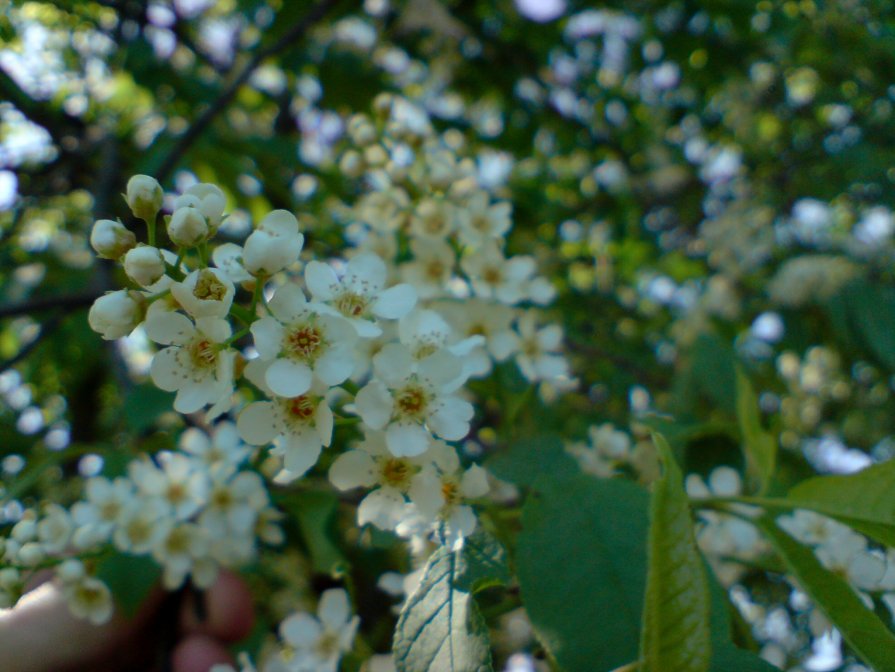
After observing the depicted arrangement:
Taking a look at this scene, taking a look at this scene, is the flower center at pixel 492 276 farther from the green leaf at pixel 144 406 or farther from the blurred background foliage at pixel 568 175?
the green leaf at pixel 144 406

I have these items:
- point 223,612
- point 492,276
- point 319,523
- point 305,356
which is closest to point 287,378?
point 305,356

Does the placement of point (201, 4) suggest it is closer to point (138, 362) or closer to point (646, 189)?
point (138, 362)

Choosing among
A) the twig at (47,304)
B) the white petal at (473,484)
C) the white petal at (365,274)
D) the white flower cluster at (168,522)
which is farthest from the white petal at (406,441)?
the twig at (47,304)

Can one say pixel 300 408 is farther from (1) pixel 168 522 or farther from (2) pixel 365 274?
(1) pixel 168 522

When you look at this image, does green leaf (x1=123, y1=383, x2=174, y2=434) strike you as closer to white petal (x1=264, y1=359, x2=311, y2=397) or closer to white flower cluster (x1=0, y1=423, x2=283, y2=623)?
white flower cluster (x1=0, y1=423, x2=283, y2=623)

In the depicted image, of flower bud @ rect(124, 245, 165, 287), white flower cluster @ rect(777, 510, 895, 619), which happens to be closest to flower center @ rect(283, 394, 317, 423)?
flower bud @ rect(124, 245, 165, 287)

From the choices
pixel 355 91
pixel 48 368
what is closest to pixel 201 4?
pixel 355 91
